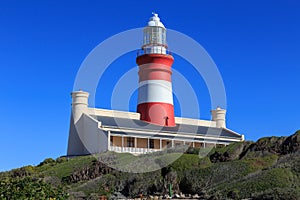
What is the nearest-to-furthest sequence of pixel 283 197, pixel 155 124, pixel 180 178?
1. pixel 283 197
2. pixel 180 178
3. pixel 155 124

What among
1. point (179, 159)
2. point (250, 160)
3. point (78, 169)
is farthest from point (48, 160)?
point (250, 160)

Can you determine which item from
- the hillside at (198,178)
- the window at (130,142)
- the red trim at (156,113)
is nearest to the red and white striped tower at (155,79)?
the red trim at (156,113)

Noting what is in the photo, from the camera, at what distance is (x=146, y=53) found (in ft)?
126

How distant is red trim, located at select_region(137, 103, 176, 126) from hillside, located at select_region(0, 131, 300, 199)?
13493 millimetres

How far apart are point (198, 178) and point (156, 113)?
20.9 meters

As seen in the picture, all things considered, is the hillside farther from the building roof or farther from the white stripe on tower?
the white stripe on tower

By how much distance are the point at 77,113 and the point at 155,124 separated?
665 centimetres

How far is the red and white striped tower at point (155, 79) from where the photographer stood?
37.9m

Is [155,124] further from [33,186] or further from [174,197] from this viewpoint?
[33,186]

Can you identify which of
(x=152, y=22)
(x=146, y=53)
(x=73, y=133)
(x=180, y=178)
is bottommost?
(x=180, y=178)

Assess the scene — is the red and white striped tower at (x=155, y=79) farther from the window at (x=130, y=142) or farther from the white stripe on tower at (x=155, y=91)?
the window at (x=130, y=142)

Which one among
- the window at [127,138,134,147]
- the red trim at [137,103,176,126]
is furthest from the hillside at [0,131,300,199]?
the red trim at [137,103,176,126]

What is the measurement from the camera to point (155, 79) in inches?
1497

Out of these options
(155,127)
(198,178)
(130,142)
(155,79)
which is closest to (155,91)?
(155,79)
